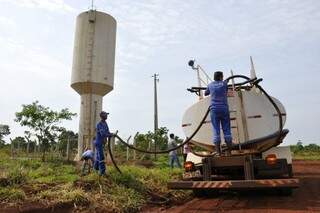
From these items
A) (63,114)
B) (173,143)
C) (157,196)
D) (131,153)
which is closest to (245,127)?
(157,196)

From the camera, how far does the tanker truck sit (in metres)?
7.39

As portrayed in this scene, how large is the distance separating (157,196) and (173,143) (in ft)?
22.7

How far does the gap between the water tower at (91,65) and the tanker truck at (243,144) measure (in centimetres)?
1021

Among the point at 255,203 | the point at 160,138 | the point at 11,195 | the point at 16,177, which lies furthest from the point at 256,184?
the point at 160,138

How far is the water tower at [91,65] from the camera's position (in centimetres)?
1838

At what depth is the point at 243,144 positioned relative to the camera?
8.27 metres

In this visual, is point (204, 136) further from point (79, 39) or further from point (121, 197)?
point (79, 39)

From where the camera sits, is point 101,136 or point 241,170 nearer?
point 241,170

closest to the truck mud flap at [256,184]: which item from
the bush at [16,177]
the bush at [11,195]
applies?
the bush at [11,195]

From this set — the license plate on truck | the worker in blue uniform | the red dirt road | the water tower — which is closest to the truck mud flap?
the red dirt road

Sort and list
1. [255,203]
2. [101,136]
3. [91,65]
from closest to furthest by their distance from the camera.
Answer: [255,203] < [101,136] < [91,65]

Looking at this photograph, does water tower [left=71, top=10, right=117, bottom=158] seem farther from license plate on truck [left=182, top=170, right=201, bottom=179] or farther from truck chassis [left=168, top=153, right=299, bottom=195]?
truck chassis [left=168, top=153, right=299, bottom=195]

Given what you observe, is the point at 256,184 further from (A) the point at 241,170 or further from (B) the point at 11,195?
(B) the point at 11,195

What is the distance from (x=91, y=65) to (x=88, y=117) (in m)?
2.72
